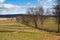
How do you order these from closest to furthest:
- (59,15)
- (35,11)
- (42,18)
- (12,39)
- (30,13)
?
(12,39) → (59,15) → (42,18) → (35,11) → (30,13)

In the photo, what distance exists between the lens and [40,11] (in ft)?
241

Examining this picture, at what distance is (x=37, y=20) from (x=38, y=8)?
5.68 m

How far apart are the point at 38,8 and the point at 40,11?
283 cm

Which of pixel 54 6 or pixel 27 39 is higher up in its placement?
pixel 54 6

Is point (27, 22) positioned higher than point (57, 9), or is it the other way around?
point (57, 9)

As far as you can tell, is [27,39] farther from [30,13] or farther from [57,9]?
[30,13]

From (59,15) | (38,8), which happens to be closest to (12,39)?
(59,15)

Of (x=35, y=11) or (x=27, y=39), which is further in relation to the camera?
(x=35, y=11)

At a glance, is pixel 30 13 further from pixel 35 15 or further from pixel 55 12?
pixel 55 12

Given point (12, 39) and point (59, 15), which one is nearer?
point (12, 39)

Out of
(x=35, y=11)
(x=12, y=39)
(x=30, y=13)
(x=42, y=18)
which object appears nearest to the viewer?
(x=12, y=39)

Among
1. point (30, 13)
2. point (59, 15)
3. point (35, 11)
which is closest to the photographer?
point (59, 15)

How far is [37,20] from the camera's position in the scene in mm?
72688

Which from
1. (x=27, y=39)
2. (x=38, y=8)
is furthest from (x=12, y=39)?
(x=38, y=8)
